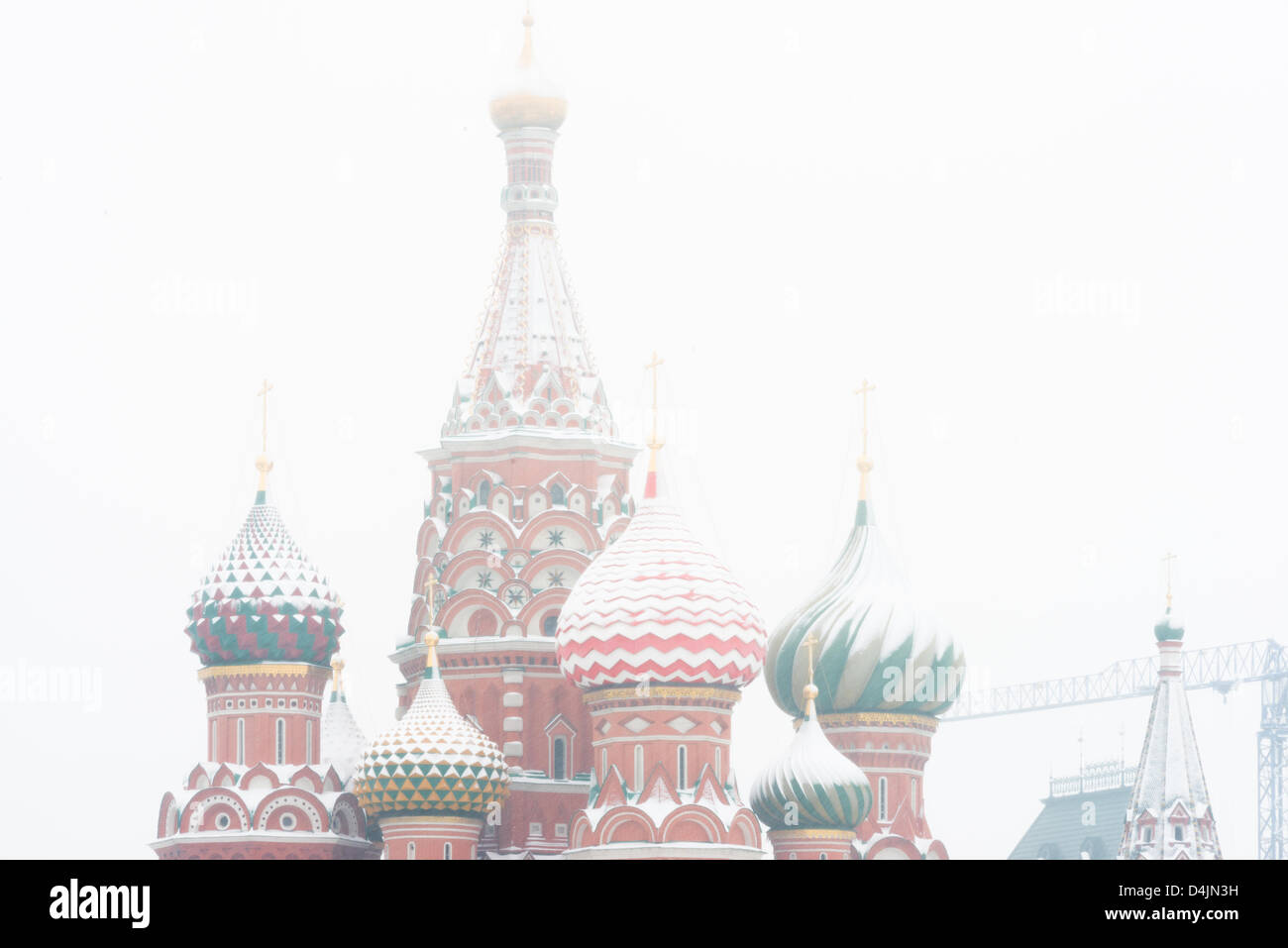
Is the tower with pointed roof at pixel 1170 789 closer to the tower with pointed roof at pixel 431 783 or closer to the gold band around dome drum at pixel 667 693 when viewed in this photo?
the gold band around dome drum at pixel 667 693

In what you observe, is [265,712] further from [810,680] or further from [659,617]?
[810,680]

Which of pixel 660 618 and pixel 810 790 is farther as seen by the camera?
pixel 810 790

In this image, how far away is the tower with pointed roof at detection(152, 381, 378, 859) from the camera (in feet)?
146

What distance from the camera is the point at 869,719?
1869 inches

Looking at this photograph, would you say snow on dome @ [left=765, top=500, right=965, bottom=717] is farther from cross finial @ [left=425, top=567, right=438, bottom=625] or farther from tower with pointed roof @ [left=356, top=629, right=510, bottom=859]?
tower with pointed roof @ [left=356, top=629, right=510, bottom=859]

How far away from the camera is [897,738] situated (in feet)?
156

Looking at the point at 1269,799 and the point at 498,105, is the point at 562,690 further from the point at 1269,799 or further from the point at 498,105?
the point at 1269,799

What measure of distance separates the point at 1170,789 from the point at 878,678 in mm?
5041

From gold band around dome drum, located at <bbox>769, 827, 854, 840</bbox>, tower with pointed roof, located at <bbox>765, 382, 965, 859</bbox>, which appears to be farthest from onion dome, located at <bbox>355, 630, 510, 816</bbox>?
tower with pointed roof, located at <bbox>765, 382, 965, 859</bbox>

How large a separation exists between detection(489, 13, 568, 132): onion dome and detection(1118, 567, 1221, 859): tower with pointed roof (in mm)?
11096

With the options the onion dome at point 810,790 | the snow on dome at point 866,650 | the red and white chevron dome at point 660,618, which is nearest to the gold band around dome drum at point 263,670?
the red and white chevron dome at point 660,618

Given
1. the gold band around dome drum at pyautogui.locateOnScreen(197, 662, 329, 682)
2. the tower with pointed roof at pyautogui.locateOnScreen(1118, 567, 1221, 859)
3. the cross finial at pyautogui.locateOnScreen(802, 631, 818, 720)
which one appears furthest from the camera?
the tower with pointed roof at pyautogui.locateOnScreen(1118, 567, 1221, 859)

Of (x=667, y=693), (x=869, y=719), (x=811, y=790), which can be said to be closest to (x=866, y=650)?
(x=869, y=719)
